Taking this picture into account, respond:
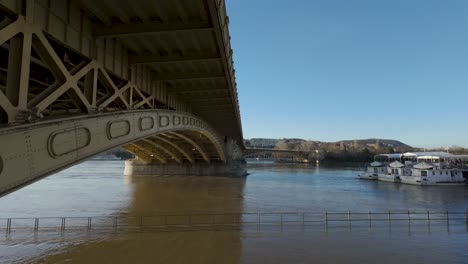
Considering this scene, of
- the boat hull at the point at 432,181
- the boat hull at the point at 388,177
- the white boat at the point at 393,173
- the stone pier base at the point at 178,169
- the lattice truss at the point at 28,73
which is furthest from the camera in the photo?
the stone pier base at the point at 178,169

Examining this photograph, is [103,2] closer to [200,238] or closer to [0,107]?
[0,107]

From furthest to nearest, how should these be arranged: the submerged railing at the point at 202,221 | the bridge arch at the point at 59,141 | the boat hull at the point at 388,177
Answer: the boat hull at the point at 388,177, the submerged railing at the point at 202,221, the bridge arch at the point at 59,141

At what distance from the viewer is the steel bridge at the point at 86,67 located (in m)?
7.00

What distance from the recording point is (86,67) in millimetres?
10070

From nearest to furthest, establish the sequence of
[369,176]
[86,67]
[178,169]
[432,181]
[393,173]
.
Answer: [86,67], [432,181], [178,169], [393,173], [369,176]

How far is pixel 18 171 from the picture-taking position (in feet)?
22.4

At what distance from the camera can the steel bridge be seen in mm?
7000

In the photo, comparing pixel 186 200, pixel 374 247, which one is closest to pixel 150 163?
pixel 186 200

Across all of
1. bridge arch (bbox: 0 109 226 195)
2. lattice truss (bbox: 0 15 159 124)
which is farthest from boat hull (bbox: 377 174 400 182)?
lattice truss (bbox: 0 15 159 124)

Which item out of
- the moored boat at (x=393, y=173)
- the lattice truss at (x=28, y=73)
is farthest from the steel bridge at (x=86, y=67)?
the moored boat at (x=393, y=173)

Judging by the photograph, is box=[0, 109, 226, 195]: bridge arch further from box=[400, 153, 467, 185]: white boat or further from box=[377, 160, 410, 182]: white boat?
box=[377, 160, 410, 182]: white boat

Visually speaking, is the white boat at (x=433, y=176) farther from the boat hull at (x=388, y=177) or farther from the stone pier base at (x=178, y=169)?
the stone pier base at (x=178, y=169)

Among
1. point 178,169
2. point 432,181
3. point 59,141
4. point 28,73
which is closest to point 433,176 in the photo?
point 432,181

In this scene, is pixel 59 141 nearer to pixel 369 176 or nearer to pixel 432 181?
pixel 432 181
